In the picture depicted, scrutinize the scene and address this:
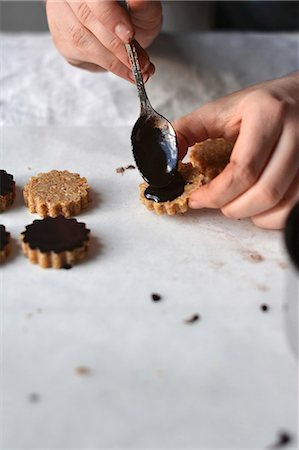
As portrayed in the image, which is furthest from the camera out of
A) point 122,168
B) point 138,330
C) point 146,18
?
point 146,18

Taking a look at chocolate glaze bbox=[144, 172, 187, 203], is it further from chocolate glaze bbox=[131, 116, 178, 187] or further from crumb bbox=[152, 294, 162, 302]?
crumb bbox=[152, 294, 162, 302]

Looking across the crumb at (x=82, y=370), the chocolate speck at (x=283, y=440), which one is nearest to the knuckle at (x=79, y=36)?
the crumb at (x=82, y=370)

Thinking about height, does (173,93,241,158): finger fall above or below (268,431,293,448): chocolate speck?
above

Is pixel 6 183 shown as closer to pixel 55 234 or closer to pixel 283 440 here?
pixel 55 234

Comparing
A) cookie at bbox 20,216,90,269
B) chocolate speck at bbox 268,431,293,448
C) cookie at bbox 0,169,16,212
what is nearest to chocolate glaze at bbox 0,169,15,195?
cookie at bbox 0,169,16,212

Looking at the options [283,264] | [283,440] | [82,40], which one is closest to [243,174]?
[283,264]
